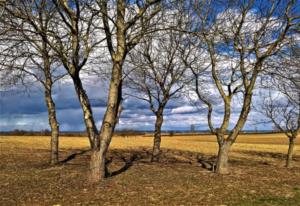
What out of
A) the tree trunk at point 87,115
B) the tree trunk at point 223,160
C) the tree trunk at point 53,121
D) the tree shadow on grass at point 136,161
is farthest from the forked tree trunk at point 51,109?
the tree trunk at point 223,160

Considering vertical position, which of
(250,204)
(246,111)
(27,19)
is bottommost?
(250,204)

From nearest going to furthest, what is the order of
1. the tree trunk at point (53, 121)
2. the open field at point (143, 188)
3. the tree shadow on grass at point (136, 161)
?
the open field at point (143, 188)
the tree shadow on grass at point (136, 161)
the tree trunk at point (53, 121)

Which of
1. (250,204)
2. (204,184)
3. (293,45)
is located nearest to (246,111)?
(293,45)

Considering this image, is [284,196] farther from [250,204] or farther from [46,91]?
[46,91]

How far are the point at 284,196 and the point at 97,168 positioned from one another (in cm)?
528

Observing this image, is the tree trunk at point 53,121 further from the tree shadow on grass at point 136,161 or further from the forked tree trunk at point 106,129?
the forked tree trunk at point 106,129

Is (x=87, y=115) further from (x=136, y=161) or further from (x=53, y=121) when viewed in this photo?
(x=136, y=161)

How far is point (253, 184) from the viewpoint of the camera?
→ 1311 cm

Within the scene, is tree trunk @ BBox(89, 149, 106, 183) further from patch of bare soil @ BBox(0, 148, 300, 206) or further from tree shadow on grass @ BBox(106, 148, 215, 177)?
tree shadow on grass @ BBox(106, 148, 215, 177)

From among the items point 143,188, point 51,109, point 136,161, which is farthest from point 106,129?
point 136,161

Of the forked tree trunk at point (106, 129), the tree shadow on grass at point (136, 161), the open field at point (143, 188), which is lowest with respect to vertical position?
the open field at point (143, 188)

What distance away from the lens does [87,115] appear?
41.3 feet

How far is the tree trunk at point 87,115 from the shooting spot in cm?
1223

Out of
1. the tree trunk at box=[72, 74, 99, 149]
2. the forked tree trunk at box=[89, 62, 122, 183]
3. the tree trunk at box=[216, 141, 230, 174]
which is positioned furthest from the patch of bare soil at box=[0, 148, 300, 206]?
the tree trunk at box=[72, 74, 99, 149]
